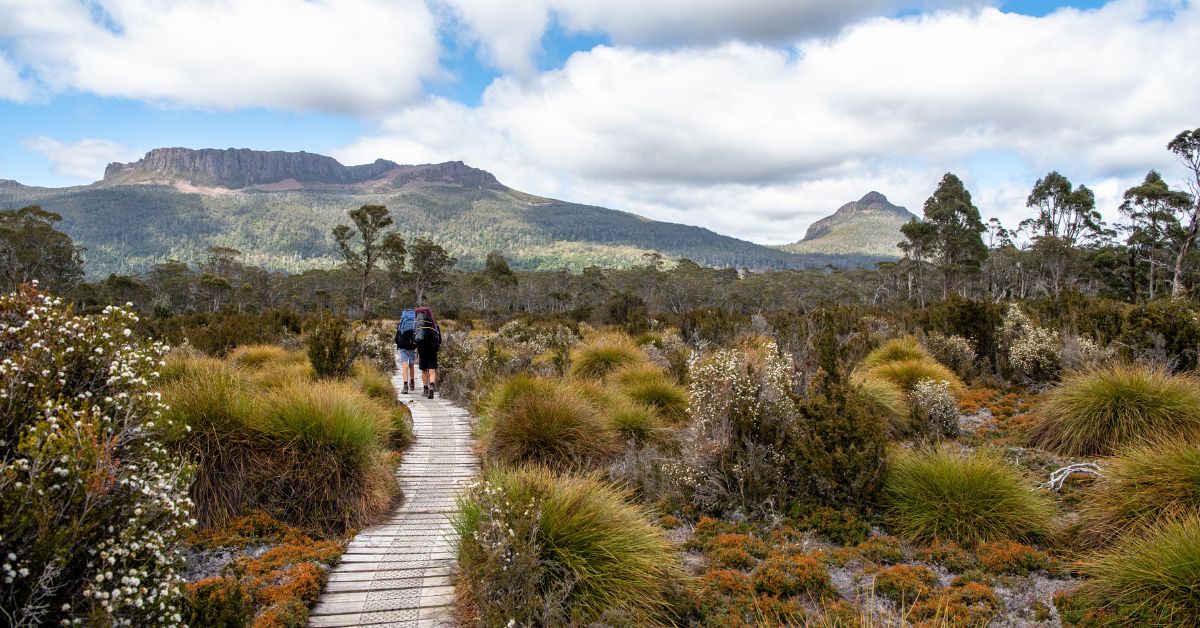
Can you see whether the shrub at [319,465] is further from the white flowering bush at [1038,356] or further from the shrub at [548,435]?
the white flowering bush at [1038,356]

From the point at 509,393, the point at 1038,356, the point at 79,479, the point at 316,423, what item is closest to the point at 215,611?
the point at 79,479

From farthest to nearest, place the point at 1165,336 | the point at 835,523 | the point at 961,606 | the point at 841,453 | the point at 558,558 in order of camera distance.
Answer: the point at 1165,336 < the point at 841,453 < the point at 835,523 < the point at 558,558 < the point at 961,606

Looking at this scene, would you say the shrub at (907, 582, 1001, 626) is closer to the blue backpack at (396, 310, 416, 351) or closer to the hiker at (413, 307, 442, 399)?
the hiker at (413, 307, 442, 399)

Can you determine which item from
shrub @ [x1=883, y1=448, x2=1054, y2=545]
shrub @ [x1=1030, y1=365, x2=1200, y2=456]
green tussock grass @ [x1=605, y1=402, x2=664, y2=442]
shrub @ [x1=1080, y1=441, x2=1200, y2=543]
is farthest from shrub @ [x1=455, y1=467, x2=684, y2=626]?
shrub @ [x1=1030, y1=365, x2=1200, y2=456]

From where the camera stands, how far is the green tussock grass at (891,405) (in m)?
8.24

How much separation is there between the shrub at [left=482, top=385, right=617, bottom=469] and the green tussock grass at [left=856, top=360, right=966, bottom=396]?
512cm

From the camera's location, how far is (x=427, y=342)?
36.8ft

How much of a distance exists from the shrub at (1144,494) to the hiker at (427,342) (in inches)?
377

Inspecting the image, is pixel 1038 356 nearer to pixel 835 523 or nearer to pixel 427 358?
pixel 835 523

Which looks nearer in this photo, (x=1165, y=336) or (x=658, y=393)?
(x=1165, y=336)

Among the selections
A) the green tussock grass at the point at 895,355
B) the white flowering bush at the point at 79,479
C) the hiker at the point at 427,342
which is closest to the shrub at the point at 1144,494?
the green tussock grass at the point at 895,355

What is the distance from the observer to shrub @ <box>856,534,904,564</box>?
16.0 ft

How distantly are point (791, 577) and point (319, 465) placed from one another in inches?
175

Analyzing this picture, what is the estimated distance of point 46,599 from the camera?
2455mm
